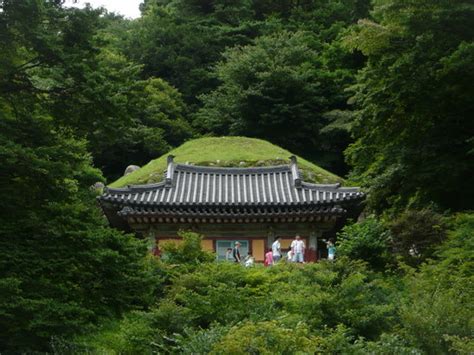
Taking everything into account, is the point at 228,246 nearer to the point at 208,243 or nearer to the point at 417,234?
the point at 208,243

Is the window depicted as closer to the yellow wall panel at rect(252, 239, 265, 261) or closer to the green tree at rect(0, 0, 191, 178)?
the yellow wall panel at rect(252, 239, 265, 261)

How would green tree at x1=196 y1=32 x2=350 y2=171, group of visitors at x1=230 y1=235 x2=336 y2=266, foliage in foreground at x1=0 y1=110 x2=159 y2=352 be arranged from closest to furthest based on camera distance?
foliage in foreground at x1=0 y1=110 x2=159 y2=352 < group of visitors at x1=230 y1=235 x2=336 y2=266 < green tree at x1=196 y1=32 x2=350 y2=171

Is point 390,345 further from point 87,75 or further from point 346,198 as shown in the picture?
point 346,198

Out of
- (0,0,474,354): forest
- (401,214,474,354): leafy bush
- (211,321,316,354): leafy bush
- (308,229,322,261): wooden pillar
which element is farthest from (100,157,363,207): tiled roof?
(211,321,316,354): leafy bush

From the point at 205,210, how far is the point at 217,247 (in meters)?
1.23

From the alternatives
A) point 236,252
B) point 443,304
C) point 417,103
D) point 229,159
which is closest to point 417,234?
point 417,103

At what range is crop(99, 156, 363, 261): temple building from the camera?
20797 mm

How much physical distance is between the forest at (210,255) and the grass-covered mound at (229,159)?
216 inches

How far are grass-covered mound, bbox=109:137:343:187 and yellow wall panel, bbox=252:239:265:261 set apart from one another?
252 inches

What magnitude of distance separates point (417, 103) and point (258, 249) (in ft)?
22.4

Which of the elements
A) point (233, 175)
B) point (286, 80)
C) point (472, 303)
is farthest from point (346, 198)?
point (286, 80)

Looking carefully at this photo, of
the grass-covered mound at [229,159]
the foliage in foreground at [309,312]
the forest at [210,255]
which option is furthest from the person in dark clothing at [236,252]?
the grass-covered mound at [229,159]

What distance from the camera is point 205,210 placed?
69.2 ft

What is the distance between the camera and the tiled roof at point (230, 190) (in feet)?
69.1
